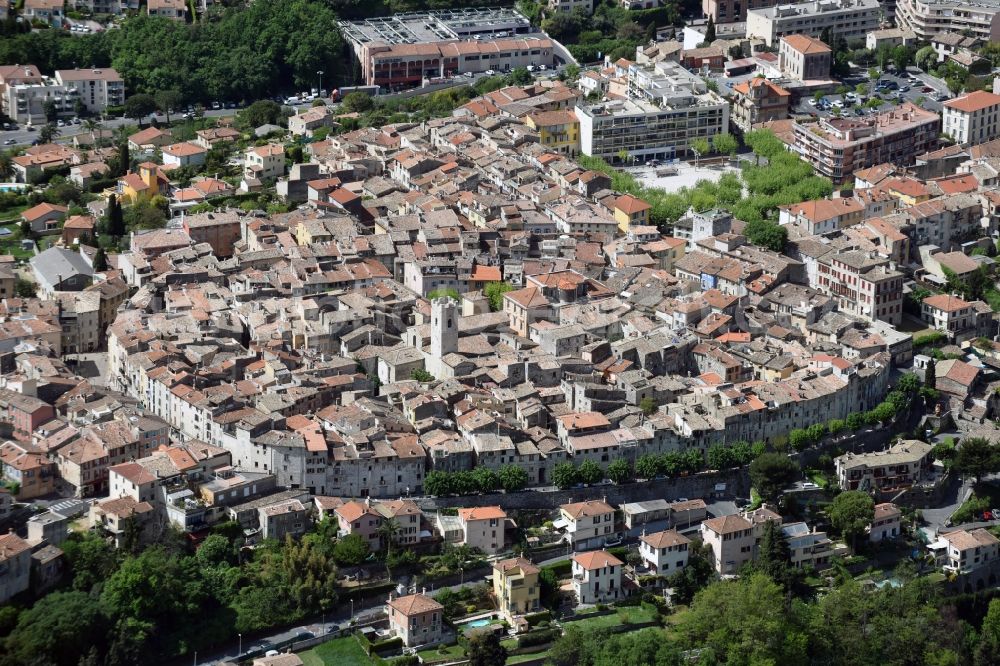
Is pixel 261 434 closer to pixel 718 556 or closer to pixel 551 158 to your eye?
pixel 718 556

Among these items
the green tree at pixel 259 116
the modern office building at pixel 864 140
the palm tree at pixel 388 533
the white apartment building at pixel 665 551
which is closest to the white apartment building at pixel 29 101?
the green tree at pixel 259 116

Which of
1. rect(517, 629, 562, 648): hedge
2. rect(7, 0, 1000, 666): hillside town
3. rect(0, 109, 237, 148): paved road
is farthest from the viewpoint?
rect(0, 109, 237, 148): paved road

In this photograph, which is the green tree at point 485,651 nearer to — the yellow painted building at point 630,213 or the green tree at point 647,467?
the green tree at point 647,467

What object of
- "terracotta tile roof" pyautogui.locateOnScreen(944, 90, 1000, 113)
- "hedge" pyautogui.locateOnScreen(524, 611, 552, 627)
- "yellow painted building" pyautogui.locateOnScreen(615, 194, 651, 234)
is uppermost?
"terracotta tile roof" pyautogui.locateOnScreen(944, 90, 1000, 113)

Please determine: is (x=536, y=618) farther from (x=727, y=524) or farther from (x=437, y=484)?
(x=727, y=524)

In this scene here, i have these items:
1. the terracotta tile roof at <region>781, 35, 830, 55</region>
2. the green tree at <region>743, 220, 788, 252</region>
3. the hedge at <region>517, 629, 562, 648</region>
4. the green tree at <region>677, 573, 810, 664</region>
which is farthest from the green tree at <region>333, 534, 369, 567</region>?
the terracotta tile roof at <region>781, 35, 830, 55</region>

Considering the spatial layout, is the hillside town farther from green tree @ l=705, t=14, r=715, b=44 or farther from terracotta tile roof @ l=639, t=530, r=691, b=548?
green tree @ l=705, t=14, r=715, b=44
